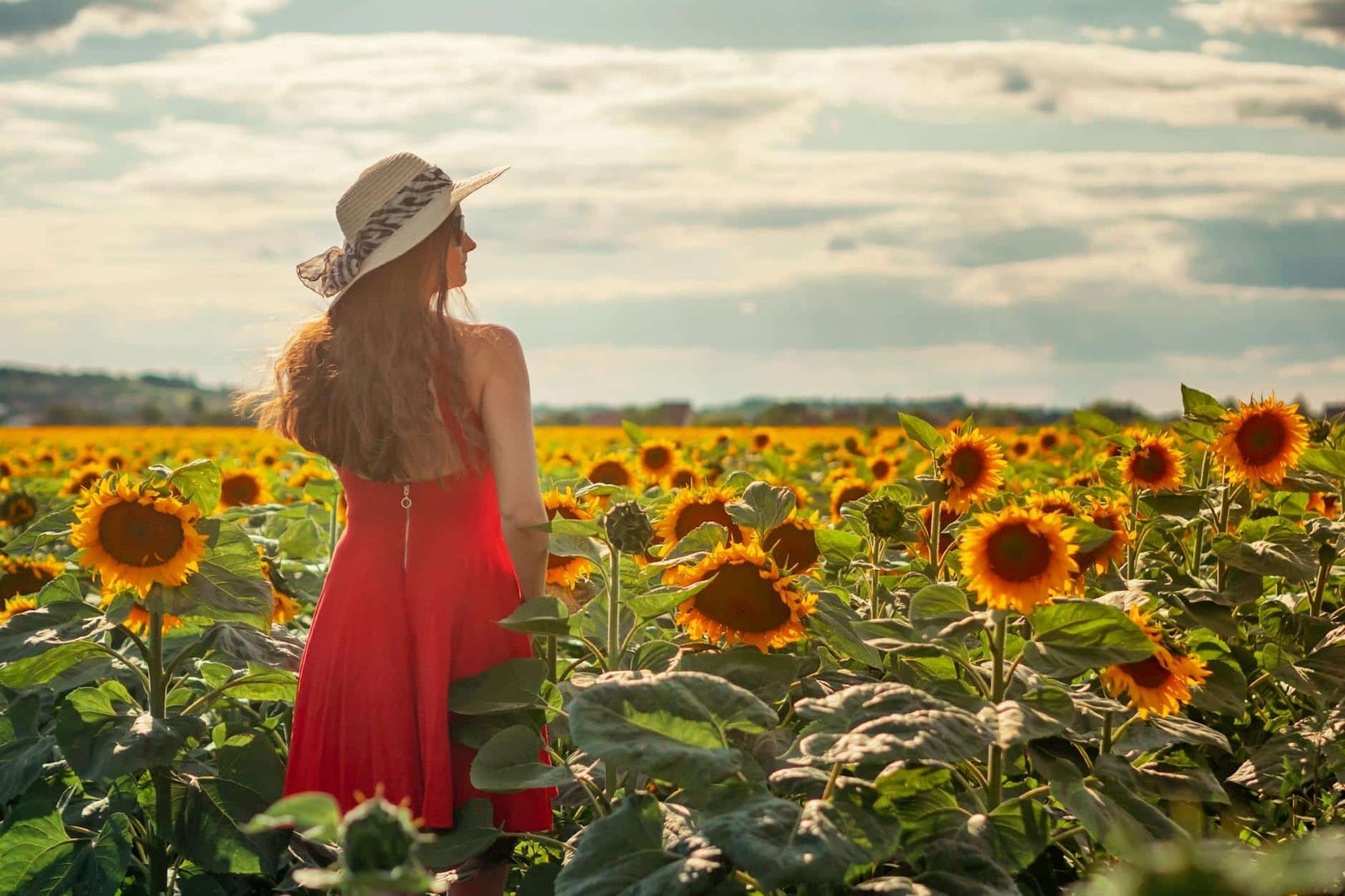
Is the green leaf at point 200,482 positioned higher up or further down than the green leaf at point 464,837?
higher up

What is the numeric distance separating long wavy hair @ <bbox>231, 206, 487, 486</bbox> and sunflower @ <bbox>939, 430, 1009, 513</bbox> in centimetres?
135

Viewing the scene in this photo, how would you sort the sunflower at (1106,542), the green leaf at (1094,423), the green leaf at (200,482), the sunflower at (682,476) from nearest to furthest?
the green leaf at (200,482), the sunflower at (1106,542), the green leaf at (1094,423), the sunflower at (682,476)

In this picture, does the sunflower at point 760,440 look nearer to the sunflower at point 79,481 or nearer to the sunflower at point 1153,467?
the sunflower at point 79,481

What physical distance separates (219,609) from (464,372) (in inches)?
34.8

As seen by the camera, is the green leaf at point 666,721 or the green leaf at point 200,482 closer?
the green leaf at point 666,721

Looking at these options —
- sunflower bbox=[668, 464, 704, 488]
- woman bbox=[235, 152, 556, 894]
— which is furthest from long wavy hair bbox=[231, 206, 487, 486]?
sunflower bbox=[668, 464, 704, 488]

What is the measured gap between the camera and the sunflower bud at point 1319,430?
4906mm

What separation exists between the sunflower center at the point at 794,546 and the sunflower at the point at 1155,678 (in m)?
1.03

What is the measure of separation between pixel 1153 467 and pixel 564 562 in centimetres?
200

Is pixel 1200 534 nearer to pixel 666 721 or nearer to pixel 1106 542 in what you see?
pixel 1106 542

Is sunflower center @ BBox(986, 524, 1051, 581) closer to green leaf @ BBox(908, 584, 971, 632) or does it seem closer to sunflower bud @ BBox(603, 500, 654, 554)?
green leaf @ BBox(908, 584, 971, 632)

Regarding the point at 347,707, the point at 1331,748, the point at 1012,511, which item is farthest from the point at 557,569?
the point at 1331,748

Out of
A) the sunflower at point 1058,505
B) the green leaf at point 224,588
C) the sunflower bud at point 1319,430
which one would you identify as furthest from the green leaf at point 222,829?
the sunflower bud at point 1319,430

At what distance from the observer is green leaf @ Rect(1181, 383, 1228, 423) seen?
431 cm
